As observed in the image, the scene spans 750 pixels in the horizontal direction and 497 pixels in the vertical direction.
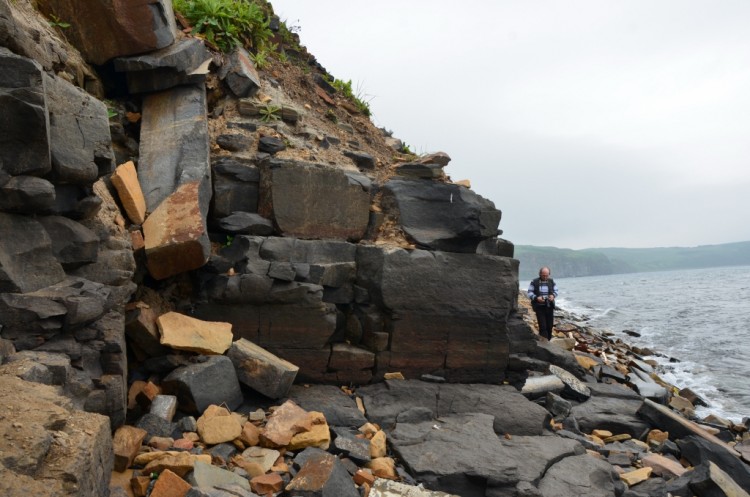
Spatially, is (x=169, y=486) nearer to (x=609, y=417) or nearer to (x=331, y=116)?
(x=331, y=116)

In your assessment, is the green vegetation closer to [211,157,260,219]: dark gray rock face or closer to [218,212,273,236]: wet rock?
[211,157,260,219]: dark gray rock face

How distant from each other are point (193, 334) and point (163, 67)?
11.4 feet

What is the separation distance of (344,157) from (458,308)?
2895 mm

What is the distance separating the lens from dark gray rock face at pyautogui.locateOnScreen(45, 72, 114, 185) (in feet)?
13.7

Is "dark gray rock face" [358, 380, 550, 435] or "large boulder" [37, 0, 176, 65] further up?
"large boulder" [37, 0, 176, 65]

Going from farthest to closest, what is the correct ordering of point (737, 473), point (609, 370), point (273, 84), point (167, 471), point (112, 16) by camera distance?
point (609, 370) < point (273, 84) < point (737, 473) < point (112, 16) < point (167, 471)

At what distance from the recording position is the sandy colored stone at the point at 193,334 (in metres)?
5.23

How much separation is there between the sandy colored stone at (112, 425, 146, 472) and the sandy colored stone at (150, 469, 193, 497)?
40 centimetres

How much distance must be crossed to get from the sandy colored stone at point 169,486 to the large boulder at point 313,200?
11.8 ft

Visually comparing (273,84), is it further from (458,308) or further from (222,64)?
(458,308)

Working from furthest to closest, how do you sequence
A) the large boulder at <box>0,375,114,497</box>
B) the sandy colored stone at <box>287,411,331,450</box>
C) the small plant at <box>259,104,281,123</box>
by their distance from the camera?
the small plant at <box>259,104,281,123</box> → the sandy colored stone at <box>287,411,331,450</box> → the large boulder at <box>0,375,114,497</box>

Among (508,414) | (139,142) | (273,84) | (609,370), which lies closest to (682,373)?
(609,370)

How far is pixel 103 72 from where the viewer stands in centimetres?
648

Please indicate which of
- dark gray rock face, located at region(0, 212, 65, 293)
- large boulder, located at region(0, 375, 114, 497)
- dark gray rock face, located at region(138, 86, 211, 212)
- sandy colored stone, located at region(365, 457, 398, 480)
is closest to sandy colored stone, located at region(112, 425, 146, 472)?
large boulder, located at region(0, 375, 114, 497)
